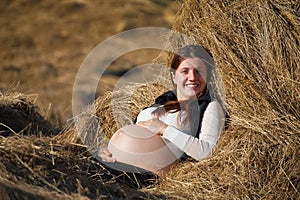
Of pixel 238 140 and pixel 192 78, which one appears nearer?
pixel 238 140

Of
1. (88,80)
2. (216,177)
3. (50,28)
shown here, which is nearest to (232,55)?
(216,177)

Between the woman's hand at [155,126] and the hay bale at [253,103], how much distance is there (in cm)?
21

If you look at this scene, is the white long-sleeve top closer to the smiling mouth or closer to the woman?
the woman

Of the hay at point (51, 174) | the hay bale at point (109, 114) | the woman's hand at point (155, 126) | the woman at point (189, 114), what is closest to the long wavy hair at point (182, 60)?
the woman at point (189, 114)

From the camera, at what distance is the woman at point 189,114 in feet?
10.2

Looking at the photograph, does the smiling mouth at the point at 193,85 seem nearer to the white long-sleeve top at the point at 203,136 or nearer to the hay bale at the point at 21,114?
the white long-sleeve top at the point at 203,136

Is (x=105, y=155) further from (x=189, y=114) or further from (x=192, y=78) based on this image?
(x=192, y=78)

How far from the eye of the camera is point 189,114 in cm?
323

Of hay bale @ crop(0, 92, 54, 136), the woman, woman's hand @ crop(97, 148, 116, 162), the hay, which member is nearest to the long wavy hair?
the woman

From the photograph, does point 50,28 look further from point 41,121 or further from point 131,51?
point 41,121

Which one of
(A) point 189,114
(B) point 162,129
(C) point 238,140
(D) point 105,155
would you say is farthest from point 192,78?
(D) point 105,155

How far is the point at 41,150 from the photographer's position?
117 inches

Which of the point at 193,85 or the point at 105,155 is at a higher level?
the point at 193,85

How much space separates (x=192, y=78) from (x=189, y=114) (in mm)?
181
